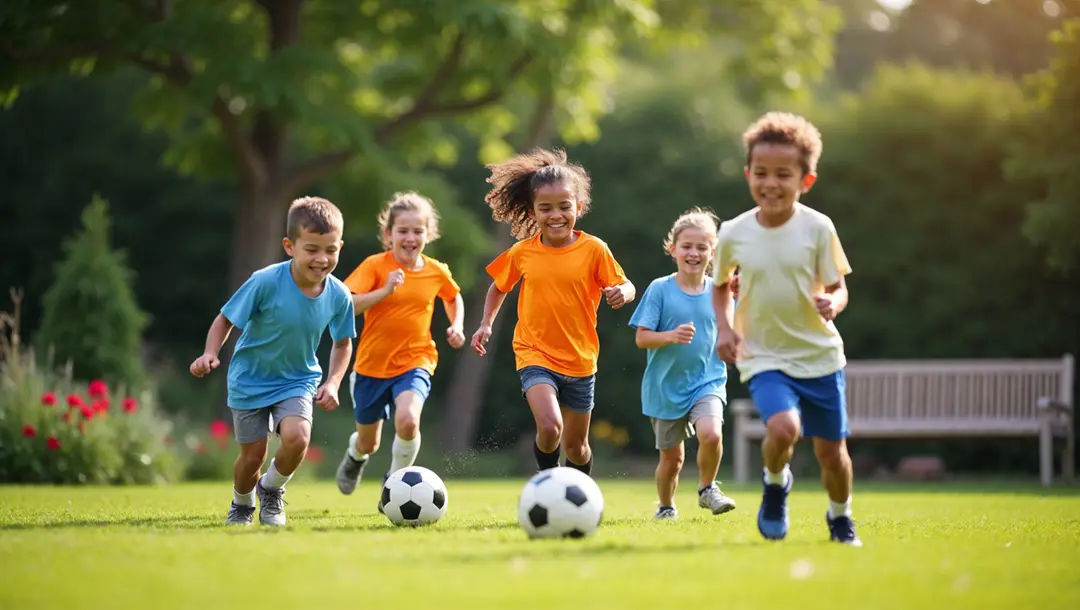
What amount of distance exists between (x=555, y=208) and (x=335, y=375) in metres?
1.66

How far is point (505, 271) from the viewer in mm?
8359

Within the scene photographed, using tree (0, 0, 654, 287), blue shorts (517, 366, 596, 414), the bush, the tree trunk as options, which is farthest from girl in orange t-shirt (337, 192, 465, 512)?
the tree trunk

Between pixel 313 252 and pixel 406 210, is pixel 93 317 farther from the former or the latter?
pixel 313 252

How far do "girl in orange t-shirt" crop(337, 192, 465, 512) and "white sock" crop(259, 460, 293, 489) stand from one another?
132 cm

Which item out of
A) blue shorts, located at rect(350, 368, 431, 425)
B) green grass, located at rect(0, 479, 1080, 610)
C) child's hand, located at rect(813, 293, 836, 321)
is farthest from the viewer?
blue shorts, located at rect(350, 368, 431, 425)

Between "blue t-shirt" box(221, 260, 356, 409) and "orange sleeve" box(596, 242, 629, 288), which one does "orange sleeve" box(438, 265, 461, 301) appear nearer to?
"orange sleeve" box(596, 242, 629, 288)

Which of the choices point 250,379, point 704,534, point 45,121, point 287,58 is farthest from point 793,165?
point 45,121

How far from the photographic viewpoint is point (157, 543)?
6.12 meters

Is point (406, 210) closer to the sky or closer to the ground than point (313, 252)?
closer to the sky

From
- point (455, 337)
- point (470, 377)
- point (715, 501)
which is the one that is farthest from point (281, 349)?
point (470, 377)

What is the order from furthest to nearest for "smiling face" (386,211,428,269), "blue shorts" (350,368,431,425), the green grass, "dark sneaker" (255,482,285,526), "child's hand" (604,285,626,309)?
Result: "smiling face" (386,211,428,269) → "blue shorts" (350,368,431,425) → "child's hand" (604,285,626,309) → "dark sneaker" (255,482,285,526) → the green grass

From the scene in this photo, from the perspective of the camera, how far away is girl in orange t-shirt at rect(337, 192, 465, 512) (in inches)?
356

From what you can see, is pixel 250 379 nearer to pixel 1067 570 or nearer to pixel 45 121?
pixel 1067 570

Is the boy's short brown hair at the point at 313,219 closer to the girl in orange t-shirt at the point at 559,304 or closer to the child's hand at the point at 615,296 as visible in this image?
the girl in orange t-shirt at the point at 559,304
